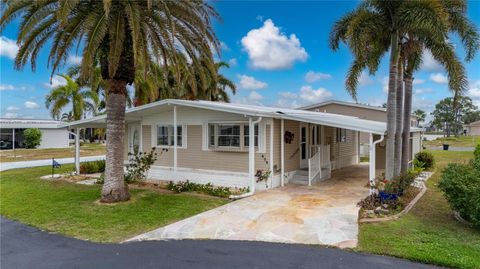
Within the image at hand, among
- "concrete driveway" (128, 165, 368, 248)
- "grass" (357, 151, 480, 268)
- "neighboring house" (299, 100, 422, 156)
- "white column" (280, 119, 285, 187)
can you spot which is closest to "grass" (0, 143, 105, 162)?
"neighboring house" (299, 100, 422, 156)

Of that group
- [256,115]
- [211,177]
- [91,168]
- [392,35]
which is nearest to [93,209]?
[211,177]

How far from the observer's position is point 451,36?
10.7 meters

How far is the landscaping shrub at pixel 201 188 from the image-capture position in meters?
11.0

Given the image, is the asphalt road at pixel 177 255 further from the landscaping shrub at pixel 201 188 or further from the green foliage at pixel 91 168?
the green foliage at pixel 91 168

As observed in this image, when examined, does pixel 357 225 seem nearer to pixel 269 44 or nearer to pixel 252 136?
pixel 252 136

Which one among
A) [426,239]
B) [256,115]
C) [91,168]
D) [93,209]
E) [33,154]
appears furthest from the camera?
[33,154]

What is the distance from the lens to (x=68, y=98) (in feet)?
74.2

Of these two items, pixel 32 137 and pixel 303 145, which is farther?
pixel 32 137

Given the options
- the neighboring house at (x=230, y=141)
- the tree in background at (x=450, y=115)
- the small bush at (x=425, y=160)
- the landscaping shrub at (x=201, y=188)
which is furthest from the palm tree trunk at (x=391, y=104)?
the tree in background at (x=450, y=115)

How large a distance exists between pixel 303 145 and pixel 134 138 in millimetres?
7993

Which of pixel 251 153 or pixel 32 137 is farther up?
pixel 32 137

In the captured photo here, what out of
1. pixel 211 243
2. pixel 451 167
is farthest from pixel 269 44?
pixel 211 243

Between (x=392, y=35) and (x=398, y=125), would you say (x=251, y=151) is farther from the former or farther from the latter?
(x=392, y=35)

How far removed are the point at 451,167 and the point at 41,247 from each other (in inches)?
367
